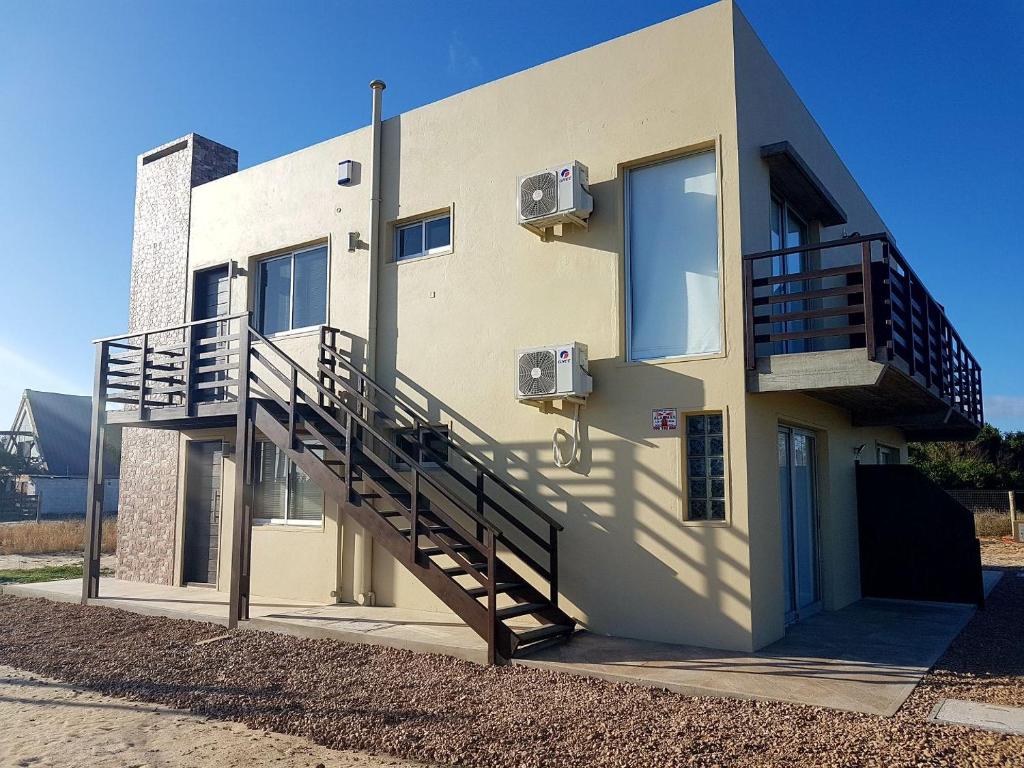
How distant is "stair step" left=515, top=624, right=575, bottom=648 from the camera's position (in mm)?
7055

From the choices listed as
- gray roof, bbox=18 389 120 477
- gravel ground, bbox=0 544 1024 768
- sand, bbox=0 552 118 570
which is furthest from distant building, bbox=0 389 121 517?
gravel ground, bbox=0 544 1024 768

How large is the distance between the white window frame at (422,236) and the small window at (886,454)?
773 cm

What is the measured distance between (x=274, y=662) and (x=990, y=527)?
2248 cm

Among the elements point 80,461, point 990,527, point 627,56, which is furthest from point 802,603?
point 80,461

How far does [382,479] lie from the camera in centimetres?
903

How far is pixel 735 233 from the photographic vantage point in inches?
299

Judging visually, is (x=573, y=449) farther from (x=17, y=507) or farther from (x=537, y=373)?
(x=17, y=507)

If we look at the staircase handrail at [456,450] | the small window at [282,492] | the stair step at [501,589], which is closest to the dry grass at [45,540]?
the small window at [282,492]

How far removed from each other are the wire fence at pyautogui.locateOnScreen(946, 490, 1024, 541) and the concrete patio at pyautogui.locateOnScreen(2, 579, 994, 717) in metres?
15.5

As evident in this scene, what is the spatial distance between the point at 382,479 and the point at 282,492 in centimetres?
236

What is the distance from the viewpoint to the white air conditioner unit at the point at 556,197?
8.19 metres

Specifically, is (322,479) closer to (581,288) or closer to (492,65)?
(581,288)

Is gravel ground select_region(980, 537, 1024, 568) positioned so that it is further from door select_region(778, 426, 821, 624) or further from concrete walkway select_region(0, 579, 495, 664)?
concrete walkway select_region(0, 579, 495, 664)

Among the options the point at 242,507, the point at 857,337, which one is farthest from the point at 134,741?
the point at 857,337
